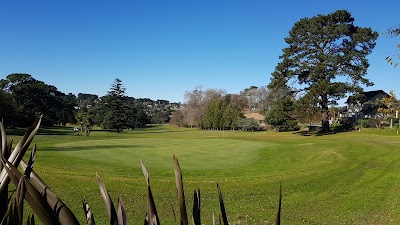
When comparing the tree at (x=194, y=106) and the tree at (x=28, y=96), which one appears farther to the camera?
the tree at (x=194, y=106)

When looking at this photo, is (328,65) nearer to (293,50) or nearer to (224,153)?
(293,50)

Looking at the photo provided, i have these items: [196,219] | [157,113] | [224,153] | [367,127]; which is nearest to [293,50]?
[367,127]

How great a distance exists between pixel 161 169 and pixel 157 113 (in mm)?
113821

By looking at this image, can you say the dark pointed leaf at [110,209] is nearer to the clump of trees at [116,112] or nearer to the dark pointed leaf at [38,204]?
the dark pointed leaf at [38,204]

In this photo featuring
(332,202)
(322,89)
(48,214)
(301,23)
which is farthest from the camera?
(301,23)

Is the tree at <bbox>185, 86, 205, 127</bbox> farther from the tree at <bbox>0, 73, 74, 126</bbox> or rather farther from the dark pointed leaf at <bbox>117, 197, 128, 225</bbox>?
the dark pointed leaf at <bbox>117, 197, 128, 225</bbox>

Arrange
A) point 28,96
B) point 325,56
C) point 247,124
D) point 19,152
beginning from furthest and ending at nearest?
point 28,96
point 247,124
point 325,56
point 19,152

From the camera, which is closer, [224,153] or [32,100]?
[224,153]

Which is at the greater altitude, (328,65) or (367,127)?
(328,65)

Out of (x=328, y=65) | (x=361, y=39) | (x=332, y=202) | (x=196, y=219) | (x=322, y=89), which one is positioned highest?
(x=361, y=39)

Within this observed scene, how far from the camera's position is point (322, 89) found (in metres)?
42.6

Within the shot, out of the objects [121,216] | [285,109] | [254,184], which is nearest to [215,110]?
[285,109]

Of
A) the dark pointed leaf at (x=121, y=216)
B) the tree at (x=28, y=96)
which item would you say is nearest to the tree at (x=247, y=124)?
the tree at (x=28, y=96)

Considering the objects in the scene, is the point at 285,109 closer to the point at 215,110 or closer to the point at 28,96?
the point at 215,110
